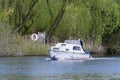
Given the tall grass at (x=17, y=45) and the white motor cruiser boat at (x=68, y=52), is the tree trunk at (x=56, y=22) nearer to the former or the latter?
the tall grass at (x=17, y=45)

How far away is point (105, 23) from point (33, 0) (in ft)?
40.8

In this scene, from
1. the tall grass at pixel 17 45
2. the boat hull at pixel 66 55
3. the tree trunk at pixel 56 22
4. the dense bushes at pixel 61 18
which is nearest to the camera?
the boat hull at pixel 66 55

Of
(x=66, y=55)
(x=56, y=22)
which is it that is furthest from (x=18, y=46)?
(x=56, y=22)

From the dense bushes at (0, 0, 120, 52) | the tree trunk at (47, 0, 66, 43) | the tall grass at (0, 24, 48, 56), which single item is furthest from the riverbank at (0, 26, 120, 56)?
the tree trunk at (47, 0, 66, 43)

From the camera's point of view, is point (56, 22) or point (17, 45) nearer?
point (17, 45)

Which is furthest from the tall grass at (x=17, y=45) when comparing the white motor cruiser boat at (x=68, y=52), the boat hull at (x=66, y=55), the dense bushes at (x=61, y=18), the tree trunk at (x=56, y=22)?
the boat hull at (x=66, y=55)

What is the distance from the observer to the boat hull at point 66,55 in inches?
2667

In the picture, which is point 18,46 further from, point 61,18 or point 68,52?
point 61,18

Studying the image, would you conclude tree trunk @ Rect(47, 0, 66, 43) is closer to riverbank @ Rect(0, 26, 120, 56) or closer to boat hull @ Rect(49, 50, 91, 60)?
riverbank @ Rect(0, 26, 120, 56)

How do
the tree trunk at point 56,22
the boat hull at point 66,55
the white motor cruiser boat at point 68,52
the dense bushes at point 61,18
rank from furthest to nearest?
the tree trunk at point 56,22
the dense bushes at point 61,18
the white motor cruiser boat at point 68,52
the boat hull at point 66,55

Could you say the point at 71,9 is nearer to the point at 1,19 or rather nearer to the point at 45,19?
the point at 45,19

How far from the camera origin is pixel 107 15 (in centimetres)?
8456

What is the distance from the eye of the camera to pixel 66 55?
2717 inches

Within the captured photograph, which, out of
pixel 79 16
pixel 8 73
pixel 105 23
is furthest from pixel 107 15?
pixel 8 73
